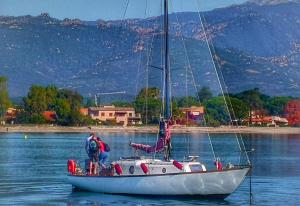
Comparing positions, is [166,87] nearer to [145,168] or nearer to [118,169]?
[145,168]

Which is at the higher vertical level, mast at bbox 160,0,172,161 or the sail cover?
mast at bbox 160,0,172,161

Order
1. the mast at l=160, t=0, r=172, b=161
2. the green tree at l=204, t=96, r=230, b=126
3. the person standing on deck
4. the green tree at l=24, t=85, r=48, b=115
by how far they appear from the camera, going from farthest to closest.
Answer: the green tree at l=24, t=85, r=48, b=115
the green tree at l=204, t=96, r=230, b=126
the person standing on deck
the mast at l=160, t=0, r=172, b=161

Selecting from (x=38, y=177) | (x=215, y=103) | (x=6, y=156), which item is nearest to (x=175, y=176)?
(x=38, y=177)

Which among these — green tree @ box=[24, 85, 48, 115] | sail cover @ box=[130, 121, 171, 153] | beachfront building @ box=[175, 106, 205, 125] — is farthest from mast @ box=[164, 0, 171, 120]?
green tree @ box=[24, 85, 48, 115]

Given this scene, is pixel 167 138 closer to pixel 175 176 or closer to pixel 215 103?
pixel 175 176

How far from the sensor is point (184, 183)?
1700 inches

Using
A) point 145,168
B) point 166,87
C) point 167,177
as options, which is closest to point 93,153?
point 145,168

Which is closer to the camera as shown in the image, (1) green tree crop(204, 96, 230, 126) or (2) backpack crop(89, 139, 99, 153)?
(2) backpack crop(89, 139, 99, 153)

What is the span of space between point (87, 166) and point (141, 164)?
4.17 m

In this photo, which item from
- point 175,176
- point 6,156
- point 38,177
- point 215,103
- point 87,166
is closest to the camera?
point 175,176

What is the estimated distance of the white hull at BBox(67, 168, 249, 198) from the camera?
141ft

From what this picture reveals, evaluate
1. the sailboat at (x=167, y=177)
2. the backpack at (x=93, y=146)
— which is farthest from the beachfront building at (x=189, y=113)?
the sailboat at (x=167, y=177)

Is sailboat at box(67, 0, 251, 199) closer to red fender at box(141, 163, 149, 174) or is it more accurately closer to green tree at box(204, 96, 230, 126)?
red fender at box(141, 163, 149, 174)

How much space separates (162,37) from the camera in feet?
157
